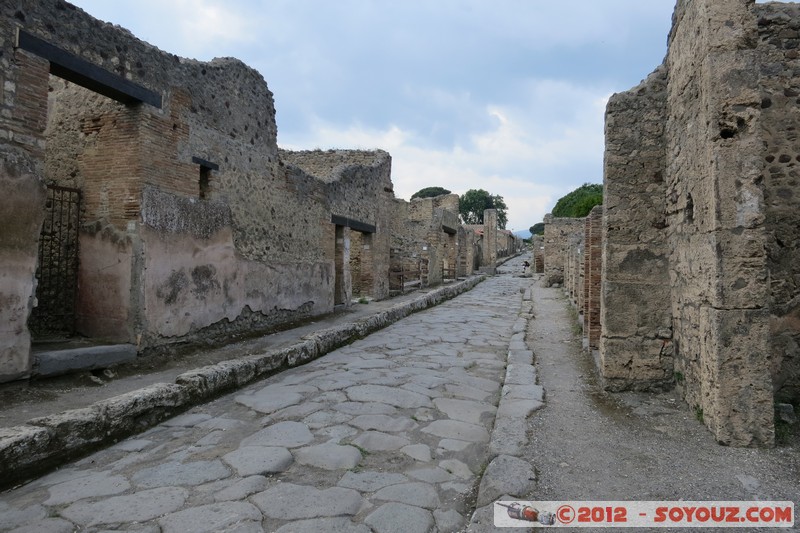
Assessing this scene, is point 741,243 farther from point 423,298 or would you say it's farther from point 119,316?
point 423,298

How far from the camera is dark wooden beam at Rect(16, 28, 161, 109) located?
457cm

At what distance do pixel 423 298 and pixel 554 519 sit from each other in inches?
371

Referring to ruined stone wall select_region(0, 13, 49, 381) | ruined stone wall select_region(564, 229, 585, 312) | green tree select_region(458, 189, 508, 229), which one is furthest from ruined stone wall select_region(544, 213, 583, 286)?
green tree select_region(458, 189, 508, 229)

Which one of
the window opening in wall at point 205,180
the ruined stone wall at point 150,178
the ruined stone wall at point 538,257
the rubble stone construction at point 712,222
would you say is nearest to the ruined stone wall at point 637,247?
the rubble stone construction at point 712,222

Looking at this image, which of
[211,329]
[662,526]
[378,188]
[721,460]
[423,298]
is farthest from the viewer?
[378,188]

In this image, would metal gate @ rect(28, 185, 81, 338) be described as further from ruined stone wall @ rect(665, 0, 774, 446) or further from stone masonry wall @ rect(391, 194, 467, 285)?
stone masonry wall @ rect(391, 194, 467, 285)

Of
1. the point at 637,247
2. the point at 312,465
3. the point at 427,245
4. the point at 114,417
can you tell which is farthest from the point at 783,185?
the point at 427,245

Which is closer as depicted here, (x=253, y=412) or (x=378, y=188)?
(x=253, y=412)

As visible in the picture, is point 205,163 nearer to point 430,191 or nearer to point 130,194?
point 130,194

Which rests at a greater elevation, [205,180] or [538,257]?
[205,180]

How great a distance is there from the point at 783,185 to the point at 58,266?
7.12 meters

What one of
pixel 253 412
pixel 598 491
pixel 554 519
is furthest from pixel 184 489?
pixel 598 491

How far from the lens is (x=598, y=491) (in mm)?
2447

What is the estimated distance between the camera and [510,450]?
2916mm
